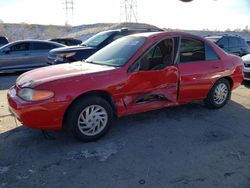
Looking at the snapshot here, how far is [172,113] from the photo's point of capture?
5.83 m

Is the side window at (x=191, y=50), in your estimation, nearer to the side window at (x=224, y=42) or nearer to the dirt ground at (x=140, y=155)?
the dirt ground at (x=140, y=155)

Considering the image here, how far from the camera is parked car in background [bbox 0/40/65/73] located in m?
11.5

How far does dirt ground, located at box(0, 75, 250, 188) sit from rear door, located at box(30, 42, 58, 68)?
6.52m

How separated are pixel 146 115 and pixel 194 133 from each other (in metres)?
1.11

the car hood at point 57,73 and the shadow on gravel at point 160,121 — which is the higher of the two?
the car hood at point 57,73

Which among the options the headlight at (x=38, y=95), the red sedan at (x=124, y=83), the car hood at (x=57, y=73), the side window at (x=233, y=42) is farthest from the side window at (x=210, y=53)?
the side window at (x=233, y=42)

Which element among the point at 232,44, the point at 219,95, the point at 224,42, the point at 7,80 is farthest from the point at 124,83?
the point at 232,44

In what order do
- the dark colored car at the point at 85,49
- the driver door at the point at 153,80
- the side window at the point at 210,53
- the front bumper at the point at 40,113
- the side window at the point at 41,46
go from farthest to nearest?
the side window at the point at 41,46 → the dark colored car at the point at 85,49 → the side window at the point at 210,53 → the driver door at the point at 153,80 → the front bumper at the point at 40,113

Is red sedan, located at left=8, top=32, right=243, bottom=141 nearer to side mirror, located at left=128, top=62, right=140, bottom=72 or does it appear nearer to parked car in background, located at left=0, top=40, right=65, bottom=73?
side mirror, located at left=128, top=62, right=140, bottom=72

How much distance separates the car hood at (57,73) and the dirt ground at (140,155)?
861 millimetres

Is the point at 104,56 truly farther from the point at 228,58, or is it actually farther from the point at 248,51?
the point at 248,51

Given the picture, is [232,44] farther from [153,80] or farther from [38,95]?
[38,95]

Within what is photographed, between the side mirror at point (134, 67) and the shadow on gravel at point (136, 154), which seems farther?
the side mirror at point (134, 67)

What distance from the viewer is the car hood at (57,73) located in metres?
4.34
